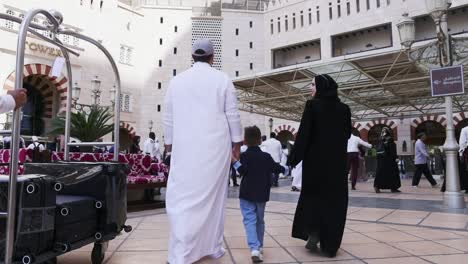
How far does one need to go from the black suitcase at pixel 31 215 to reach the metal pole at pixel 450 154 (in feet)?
18.3

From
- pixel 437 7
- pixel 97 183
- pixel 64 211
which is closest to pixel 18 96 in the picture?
pixel 64 211

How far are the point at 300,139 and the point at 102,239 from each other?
1.68m

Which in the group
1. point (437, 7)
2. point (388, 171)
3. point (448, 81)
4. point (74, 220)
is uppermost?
point (437, 7)

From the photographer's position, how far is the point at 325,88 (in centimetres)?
333

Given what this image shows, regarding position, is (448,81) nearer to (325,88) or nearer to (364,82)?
(325,88)

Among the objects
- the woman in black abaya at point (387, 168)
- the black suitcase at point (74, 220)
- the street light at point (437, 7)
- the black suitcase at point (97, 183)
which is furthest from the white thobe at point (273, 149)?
the black suitcase at point (74, 220)

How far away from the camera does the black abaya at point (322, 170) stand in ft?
10.3

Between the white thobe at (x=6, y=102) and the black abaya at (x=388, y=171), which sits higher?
the white thobe at (x=6, y=102)

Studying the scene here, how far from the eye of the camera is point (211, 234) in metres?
2.66

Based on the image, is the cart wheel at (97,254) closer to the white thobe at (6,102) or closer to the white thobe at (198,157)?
the white thobe at (198,157)

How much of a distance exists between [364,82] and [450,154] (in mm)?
7923

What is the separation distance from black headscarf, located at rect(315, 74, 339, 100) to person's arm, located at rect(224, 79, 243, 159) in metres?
0.93

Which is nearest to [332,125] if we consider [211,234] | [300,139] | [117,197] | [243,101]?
[300,139]

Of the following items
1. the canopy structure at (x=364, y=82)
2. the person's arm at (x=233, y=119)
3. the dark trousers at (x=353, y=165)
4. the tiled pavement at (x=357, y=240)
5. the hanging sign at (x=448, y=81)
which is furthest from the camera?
the canopy structure at (x=364, y=82)
